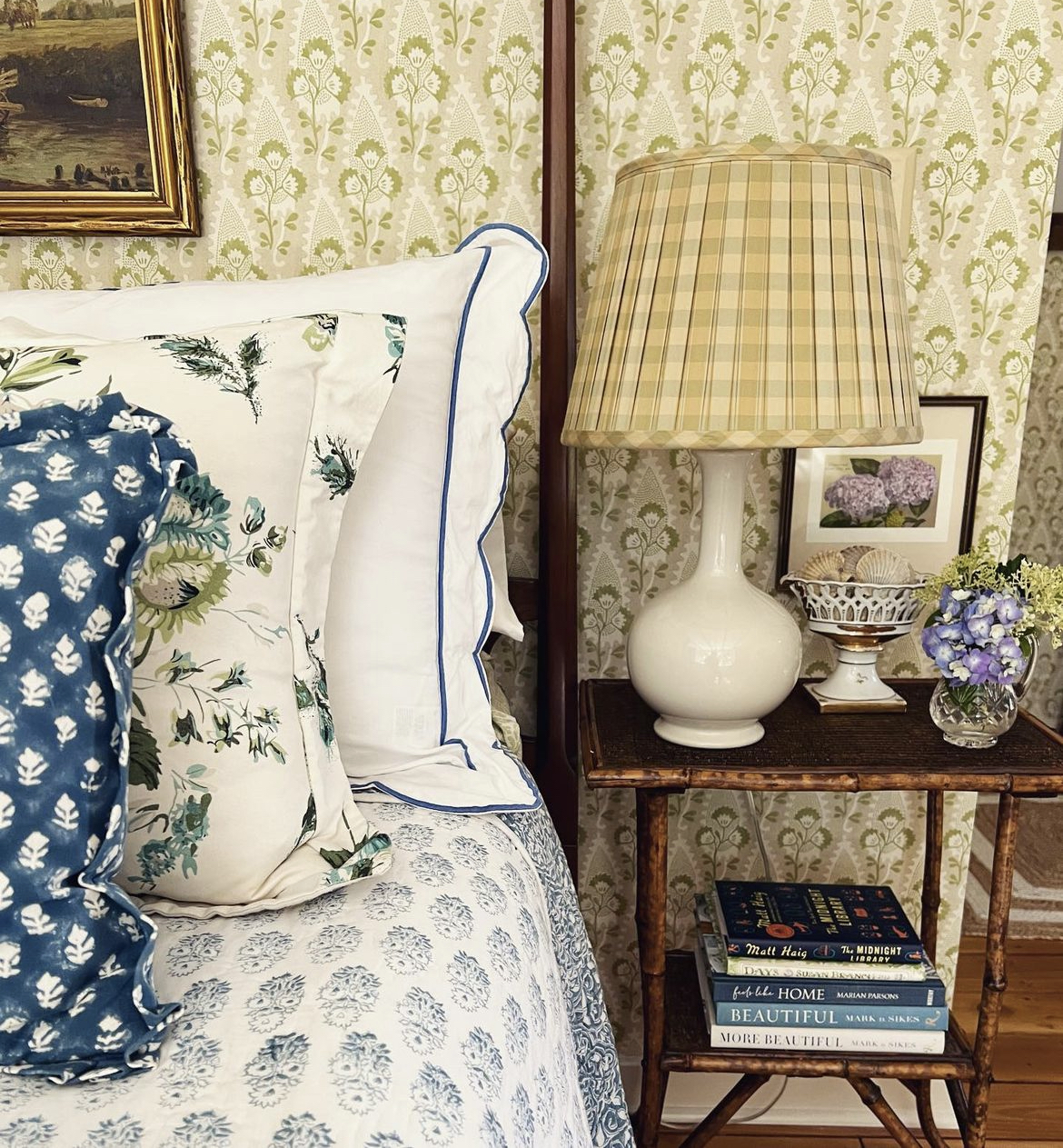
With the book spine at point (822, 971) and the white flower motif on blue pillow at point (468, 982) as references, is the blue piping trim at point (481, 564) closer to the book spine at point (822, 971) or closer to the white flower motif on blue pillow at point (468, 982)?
the white flower motif on blue pillow at point (468, 982)

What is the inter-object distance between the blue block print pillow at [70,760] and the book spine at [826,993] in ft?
2.72

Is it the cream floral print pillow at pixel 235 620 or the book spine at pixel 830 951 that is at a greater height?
the cream floral print pillow at pixel 235 620

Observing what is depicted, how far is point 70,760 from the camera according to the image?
565mm

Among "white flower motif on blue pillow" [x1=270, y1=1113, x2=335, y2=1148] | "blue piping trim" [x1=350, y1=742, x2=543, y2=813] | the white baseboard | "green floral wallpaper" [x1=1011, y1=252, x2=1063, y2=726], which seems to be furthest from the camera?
"green floral wallpaper" [x1=1011, y1=252, x2=1063, y2=726]

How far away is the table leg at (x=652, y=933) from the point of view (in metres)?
1.17

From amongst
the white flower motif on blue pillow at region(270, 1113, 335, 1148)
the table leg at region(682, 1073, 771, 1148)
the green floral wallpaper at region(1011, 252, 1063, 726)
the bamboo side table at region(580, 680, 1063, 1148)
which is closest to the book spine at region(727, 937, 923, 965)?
the bamboo side table at region(580, 680, 1063, 1148)

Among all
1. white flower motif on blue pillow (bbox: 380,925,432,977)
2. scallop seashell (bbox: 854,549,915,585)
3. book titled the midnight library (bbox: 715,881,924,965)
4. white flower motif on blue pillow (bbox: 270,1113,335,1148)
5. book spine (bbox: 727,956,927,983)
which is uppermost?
scallop seashell (bbox: 854,549,915,585)

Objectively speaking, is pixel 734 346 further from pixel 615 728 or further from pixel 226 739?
pixel 226 739

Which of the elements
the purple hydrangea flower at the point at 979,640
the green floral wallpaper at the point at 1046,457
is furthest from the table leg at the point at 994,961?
the green floral wallpaper at the point at 1046,457

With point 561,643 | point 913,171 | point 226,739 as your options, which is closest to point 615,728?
point 561,643

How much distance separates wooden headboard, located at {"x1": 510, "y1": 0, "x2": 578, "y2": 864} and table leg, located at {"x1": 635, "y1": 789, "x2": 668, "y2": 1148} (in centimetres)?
20

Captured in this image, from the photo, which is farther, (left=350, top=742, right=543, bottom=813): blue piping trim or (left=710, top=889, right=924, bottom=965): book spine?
(left=710, top=889, right=924, bottom=965): book spine

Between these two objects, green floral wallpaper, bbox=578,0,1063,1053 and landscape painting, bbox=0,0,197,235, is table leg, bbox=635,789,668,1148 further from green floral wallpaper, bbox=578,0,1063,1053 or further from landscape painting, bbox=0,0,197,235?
→ landscape painting, bbox=0,0,197,235

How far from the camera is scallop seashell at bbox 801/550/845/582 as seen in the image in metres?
1.28
